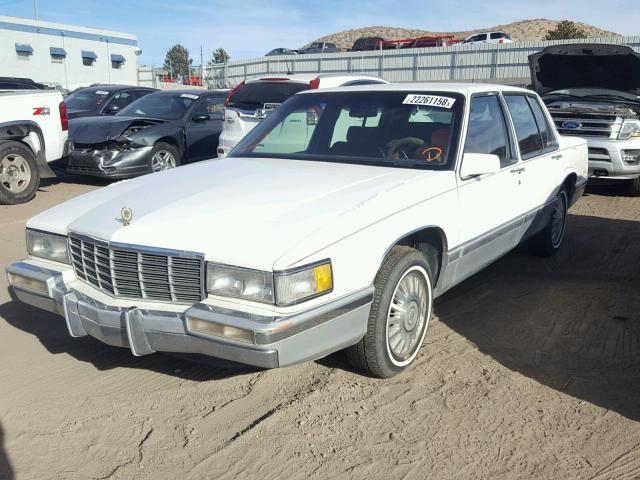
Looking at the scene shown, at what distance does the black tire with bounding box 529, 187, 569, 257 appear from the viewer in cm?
575

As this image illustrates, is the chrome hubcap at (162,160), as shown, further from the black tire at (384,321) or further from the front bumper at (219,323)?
the black tire at (384,321)

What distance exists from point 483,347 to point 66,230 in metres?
2.65

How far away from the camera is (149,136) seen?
31.8 ft

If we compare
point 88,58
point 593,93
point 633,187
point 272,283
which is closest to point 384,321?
point 272,283

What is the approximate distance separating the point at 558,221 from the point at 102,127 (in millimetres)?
6894

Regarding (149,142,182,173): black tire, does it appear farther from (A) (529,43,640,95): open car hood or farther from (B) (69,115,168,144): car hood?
(A) (529,43,640,95): open car hood

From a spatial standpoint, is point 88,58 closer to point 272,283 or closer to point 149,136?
point 149,136

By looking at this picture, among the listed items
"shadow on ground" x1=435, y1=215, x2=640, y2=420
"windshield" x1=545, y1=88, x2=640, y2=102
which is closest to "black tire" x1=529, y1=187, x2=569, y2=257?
"shadow on ground" x1=435, y1=215, x2=640, y2=420

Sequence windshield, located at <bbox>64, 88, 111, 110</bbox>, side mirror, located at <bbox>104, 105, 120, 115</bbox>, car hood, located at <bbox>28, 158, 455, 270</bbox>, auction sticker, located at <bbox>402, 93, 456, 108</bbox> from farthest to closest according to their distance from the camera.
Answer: windshield, located at <bbox>64, 88, 111, 110</bbox> → side mirror, located at <bbox>104, 105, 120, 115</bbox> → auction sticker, located at <bbox>402, 93, 456, 108</bbox> → car hood, located at <bbox>28, 158, 455, 270</bbox>

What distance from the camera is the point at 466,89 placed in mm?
4461

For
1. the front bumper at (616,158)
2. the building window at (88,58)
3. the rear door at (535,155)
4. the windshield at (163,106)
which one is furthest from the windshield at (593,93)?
the building window at (88,58)

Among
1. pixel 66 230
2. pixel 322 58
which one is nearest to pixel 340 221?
pixel 66 230

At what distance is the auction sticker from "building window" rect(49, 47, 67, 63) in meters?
38.9

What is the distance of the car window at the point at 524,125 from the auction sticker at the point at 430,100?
90cm
